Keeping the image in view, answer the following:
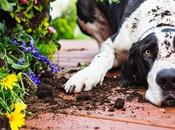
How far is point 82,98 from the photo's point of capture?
119 inches

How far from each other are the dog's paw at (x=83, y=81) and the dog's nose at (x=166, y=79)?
Answer: 1.87ft

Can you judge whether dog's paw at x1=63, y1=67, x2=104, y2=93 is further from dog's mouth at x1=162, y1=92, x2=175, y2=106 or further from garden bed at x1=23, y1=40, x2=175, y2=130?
dog's mouth at x1=162, y1=92, x2=175, y2=106

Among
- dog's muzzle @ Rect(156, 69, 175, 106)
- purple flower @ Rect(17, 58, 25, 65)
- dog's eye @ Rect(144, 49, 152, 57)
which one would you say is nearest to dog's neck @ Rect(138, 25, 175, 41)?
dog's eye @ Rect(144, 49, 152, 57)

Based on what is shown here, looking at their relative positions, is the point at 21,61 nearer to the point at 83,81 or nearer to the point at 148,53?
the point at 83,81

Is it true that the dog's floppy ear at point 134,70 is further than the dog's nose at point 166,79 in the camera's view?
Yes

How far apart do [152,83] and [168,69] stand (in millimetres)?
184

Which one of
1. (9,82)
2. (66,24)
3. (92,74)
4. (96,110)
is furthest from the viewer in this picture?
(66,24)

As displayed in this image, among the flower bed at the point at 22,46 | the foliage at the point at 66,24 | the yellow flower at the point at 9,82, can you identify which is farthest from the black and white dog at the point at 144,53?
the foliage at the point at 66,24

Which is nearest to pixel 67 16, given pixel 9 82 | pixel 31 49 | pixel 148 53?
pixel 31 49

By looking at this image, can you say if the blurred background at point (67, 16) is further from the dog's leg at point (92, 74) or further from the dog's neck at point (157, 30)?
the dog's neck at point (157, 30)

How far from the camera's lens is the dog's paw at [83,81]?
3262 mm

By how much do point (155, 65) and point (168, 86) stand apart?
278 millimetres

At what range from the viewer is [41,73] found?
12.1ft

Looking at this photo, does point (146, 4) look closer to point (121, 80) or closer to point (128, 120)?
point (121, 80)
